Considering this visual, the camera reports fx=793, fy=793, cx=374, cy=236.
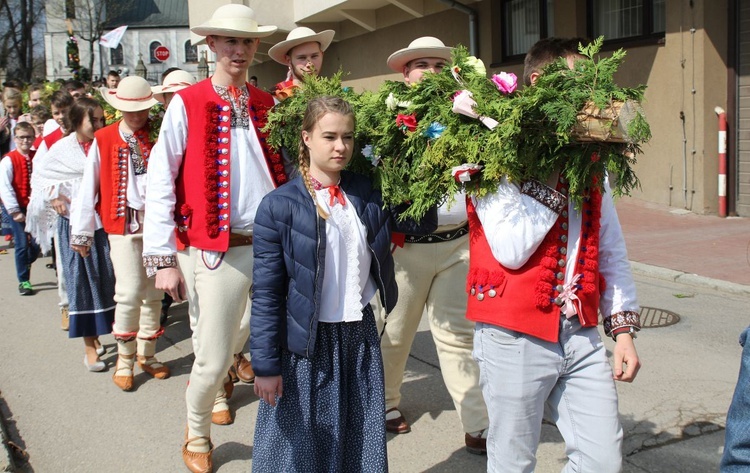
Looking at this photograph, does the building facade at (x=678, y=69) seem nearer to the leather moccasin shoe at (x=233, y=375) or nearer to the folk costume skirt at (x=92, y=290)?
the folk costume skirt at (x=92, y=290)

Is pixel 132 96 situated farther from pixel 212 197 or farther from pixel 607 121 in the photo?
pixel 607 121

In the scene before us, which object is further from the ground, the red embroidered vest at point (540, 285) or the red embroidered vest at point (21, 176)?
the red embroidered vest at point (21, 176)

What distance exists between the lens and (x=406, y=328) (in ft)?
14.1

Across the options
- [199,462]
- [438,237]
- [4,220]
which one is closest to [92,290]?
[199,462]

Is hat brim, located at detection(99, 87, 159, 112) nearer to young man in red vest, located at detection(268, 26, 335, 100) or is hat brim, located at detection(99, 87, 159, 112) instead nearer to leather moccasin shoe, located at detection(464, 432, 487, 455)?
young man in red vest, located at detection(268, 26, 335, 100)

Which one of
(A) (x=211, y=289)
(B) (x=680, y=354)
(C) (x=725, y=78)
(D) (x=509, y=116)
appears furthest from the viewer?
(C) (x=725, y=78)

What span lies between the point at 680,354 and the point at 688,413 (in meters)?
1.22

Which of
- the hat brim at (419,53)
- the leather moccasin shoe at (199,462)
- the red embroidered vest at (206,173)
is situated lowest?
the leather moccasin shoe at (199,462)

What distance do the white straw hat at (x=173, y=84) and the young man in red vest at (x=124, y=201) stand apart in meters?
0.88

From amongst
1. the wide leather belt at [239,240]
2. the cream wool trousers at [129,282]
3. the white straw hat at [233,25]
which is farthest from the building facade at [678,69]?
the wide leather belt at [239,240]

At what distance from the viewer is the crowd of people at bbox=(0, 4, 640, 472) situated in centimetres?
280

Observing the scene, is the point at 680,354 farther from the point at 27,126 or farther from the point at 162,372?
the point at 27,126

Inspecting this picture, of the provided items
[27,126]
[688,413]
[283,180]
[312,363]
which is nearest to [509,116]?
[312,363]

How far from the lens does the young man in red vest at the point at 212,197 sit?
13.0 ft
